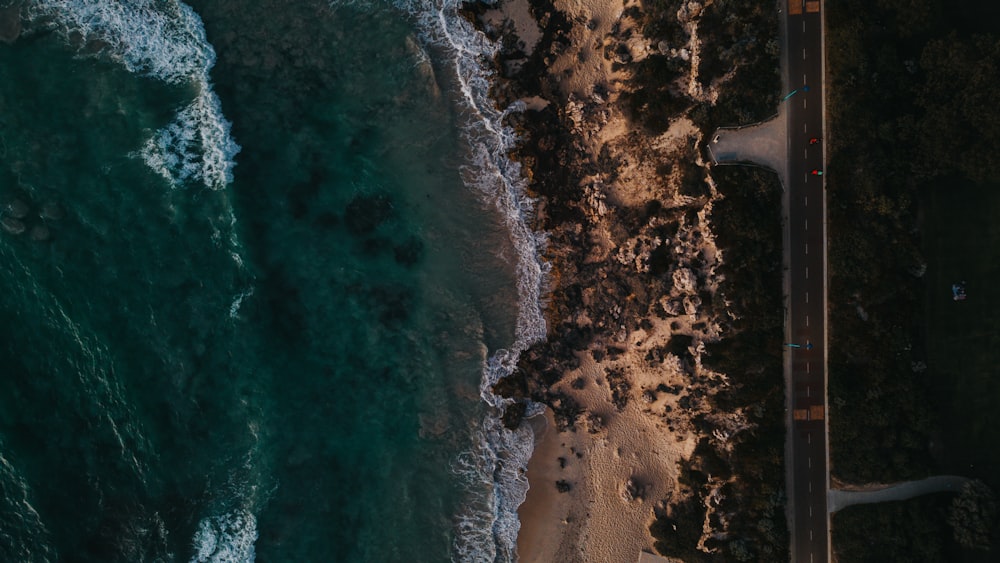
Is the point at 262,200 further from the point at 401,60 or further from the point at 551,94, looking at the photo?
the point at 551,94

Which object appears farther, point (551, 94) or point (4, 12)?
point (551, 94)

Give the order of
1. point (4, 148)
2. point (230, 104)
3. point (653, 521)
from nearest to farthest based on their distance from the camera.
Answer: point (4, 148) → point (230, 104) → point (653, 521)

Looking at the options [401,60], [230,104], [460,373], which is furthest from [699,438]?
[230,104]

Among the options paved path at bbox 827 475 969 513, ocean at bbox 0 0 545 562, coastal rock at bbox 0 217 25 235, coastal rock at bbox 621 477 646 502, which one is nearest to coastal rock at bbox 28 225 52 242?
ocean at bbox 0 0 545 562

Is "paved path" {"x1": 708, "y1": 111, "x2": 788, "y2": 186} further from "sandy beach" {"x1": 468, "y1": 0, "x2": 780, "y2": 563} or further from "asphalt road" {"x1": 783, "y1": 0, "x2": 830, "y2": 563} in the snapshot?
"sandy beach" {"x1": 468, "y1": 0, "x2": 780, "y2": 563}

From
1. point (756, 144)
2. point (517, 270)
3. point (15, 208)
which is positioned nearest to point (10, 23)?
point (15, 208)

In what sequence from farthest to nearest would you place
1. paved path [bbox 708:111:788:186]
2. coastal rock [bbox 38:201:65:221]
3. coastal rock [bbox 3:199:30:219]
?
paved path [bbox 708:111:788:186]
coastal rock [bbox 38:201:65:221]
coastal rock [bbox 3:199:30:219]

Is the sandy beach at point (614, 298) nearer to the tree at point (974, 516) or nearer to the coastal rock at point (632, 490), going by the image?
the coastal rock at point (632, 490)
